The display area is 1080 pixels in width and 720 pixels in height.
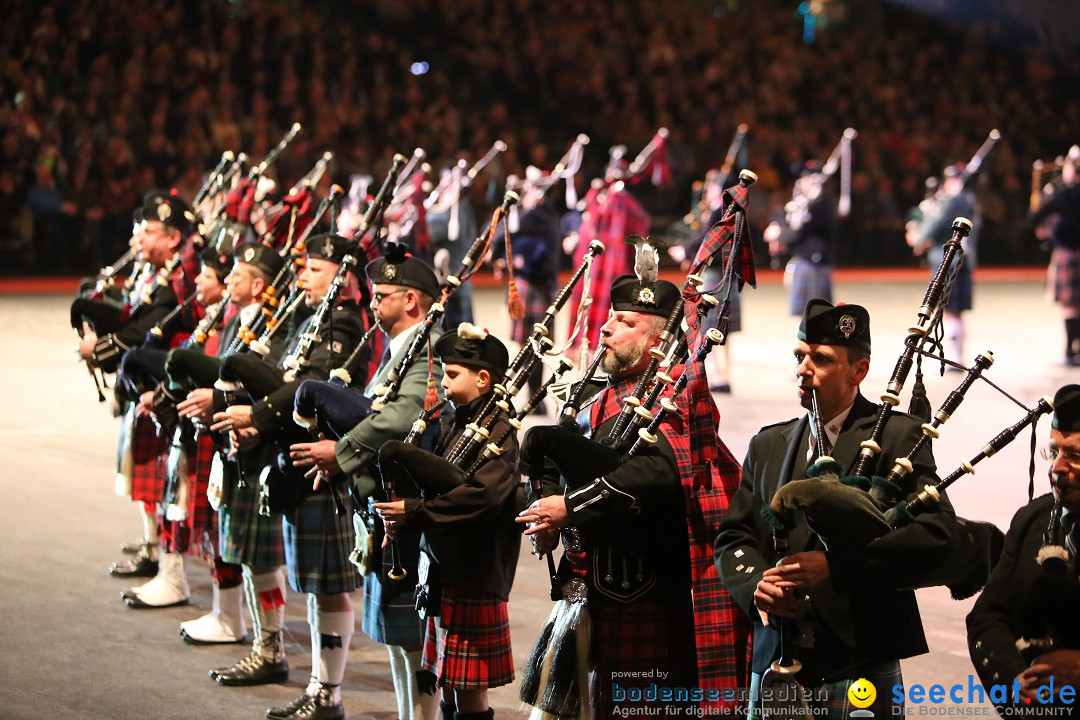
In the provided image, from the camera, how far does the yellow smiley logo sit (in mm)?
2809

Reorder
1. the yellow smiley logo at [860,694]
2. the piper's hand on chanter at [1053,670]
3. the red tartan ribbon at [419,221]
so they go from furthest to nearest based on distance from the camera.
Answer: the red tartan ribbon at [419,221] < the yellow smiley logo at [860,694] < the piper's hand on chanter at [1053,670]

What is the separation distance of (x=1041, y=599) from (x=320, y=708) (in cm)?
226

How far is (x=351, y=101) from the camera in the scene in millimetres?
17141

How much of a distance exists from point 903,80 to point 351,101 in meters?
9.18

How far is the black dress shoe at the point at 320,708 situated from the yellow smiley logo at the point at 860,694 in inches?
72.8

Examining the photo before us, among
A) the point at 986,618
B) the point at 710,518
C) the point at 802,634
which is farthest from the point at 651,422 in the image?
the point at 986,618

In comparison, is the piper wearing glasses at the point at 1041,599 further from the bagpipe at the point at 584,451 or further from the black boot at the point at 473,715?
the black boot at the point at 473,715

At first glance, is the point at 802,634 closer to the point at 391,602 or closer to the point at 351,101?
the point at 391,602

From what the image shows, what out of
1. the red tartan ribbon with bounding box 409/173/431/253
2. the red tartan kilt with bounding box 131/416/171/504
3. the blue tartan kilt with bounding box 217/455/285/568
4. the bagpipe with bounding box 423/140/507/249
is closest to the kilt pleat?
the blue tartan kilt with bounding box 217/455/285/568

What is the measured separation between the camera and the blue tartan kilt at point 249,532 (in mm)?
4520

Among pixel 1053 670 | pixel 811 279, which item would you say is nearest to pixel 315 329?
pixel 1053 670

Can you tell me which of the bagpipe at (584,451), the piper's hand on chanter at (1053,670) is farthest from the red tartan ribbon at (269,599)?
the piper's hand on chanter at (1053,670)

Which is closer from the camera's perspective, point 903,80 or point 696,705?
point 696,705

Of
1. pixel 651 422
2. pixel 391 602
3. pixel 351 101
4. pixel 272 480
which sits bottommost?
pixel 391 602
